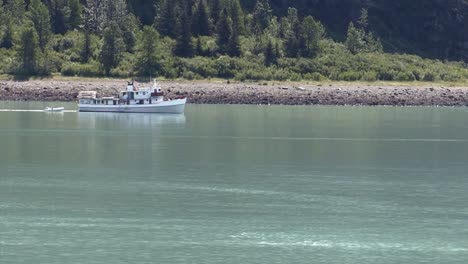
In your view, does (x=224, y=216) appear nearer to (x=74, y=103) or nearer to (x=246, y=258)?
(x=246, y=258)

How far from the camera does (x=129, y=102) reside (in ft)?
380

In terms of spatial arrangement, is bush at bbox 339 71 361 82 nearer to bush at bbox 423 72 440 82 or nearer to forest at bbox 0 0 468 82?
forest at bbox 0 0 468 82

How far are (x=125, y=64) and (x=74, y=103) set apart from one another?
37.9 feet

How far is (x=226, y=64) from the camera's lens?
137375 millimetres

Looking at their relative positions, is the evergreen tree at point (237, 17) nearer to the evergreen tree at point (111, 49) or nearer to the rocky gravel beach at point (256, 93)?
the rocky gravel beach at point (256, 93)

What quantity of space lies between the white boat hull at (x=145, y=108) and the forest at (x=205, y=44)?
1780cm

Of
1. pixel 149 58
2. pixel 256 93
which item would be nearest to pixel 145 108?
pixel 256 93

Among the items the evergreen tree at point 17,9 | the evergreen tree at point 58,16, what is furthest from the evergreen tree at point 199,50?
the evergreen tree at point 17,9

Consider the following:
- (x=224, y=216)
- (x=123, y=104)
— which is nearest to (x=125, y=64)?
(x=123, y=104)

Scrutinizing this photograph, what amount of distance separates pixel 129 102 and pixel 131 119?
35.0ft

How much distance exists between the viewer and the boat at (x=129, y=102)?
114 meters

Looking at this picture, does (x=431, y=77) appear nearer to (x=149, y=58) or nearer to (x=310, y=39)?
(x=310, y=39)

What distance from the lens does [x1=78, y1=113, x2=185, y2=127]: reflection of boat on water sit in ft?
322

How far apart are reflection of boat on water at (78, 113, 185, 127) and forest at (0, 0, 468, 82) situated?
892 inches
